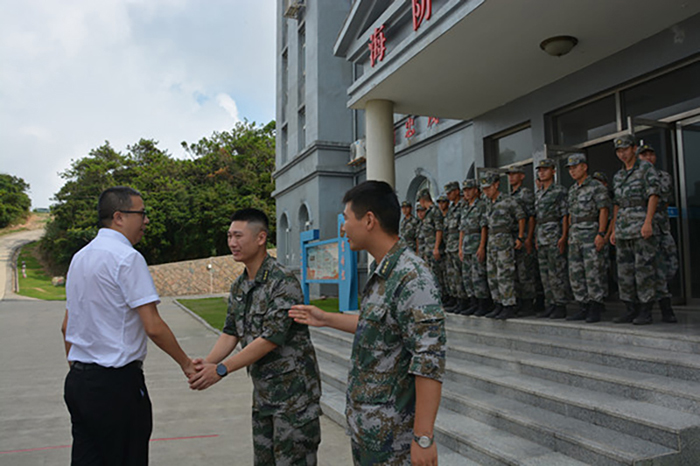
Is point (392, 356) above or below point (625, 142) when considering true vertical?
below

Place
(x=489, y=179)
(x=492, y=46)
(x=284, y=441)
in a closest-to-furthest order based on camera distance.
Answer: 1. (x=284, y=441)
2. (x=492, y=46)
3. (x=489, y=179)

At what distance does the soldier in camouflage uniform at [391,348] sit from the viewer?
1.81 meters

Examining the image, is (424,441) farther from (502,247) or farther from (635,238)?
(502,247)

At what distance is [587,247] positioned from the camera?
568 centimetres

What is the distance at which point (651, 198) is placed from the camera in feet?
16.7

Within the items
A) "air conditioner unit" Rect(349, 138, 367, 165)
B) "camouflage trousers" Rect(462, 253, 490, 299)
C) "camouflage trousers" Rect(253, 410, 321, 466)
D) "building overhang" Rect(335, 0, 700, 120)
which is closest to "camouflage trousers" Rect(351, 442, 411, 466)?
"camouflage trousers" Rect(253, 410, 321, 466)

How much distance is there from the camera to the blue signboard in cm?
990

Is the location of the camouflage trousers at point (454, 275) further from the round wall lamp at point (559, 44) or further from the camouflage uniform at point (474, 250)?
the round wall lamp at point (559, 44)

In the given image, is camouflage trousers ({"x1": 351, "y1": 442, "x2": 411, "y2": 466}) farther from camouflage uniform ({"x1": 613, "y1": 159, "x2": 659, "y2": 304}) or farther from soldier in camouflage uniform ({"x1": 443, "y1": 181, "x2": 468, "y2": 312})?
soldier in camouflage uniform ({"x1": 443, "y1": 181, "x2": 468, "y2": 312})

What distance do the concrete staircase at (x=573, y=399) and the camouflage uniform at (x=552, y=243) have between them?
554 mm

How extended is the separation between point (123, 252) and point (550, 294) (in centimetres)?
521

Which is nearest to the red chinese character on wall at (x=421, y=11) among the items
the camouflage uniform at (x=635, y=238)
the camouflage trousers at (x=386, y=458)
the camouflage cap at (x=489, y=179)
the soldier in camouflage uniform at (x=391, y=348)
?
the camouflage cap at (x=489, y=179)

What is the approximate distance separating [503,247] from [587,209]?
112 cm

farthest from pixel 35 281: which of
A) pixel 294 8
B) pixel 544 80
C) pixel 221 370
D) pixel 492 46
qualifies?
pixel 221 370
